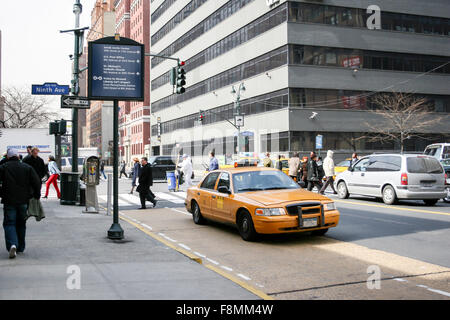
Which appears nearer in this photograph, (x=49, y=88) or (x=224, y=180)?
(x=224, y=180)

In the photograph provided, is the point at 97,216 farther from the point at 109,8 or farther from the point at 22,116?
the point at 109,8

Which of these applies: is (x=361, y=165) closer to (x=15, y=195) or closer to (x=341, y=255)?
(x=341, y=255)

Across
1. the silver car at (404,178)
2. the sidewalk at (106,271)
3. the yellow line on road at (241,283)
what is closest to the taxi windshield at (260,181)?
the sidewalk at (106,271)

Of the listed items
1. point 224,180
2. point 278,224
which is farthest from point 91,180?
point 278,224

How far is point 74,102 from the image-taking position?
1538cm

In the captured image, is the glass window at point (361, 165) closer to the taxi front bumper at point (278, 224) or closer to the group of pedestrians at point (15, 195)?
the taxi front bumper at point (278, 224)

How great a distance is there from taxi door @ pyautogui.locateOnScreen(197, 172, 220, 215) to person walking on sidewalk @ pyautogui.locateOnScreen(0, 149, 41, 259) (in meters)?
4.22

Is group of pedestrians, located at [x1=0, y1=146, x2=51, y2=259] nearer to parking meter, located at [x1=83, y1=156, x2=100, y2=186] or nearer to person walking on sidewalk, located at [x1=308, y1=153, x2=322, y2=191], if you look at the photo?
parking meter, located at [x1=83, y1=156, x2=100, y2=186]

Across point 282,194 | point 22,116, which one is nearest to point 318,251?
point 282,194

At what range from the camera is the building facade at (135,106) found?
92688mm

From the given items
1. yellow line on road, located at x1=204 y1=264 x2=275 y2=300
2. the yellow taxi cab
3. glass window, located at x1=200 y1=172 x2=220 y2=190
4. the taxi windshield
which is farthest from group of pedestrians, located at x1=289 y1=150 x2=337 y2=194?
yellow line on road, located at x1=204 y1=264 x2=275 y2=300

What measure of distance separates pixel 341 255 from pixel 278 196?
6.10 ft

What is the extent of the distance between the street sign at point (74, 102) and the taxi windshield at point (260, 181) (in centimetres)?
705

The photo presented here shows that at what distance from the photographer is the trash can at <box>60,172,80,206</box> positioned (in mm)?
16312
